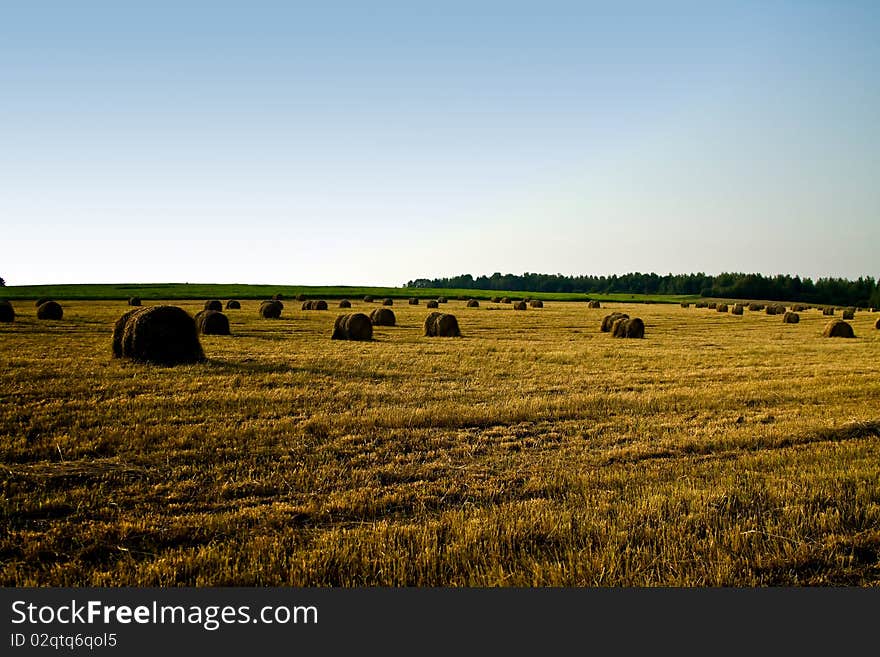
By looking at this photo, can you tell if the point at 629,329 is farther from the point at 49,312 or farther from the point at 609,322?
the point at 49,312

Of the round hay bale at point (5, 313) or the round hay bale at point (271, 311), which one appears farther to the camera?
the round hay bale at point (271, 311)

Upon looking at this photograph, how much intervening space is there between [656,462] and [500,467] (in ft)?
6.49

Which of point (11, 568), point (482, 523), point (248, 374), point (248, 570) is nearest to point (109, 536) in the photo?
point (11, 568)

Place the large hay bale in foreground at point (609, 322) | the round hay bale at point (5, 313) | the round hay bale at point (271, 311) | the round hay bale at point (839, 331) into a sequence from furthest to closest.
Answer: the round hay bale at point (271, 311) < the large hay bale in foreground at point (609, 322) < the round hay bale at point (839, 331) < the round hay bale at point (5, 313)

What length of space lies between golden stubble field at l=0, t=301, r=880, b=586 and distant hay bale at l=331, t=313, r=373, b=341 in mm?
9405

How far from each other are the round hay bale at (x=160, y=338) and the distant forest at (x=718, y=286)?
379 feet

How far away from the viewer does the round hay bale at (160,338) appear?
1606cm

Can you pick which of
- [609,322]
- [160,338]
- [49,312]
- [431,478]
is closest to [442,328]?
[609,322]

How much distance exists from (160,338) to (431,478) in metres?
11.6

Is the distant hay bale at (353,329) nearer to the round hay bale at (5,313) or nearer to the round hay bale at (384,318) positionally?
the round hay bale at (384,318)

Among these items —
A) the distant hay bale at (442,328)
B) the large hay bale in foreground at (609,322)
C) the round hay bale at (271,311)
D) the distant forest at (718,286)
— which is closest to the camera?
the distant hay bale at (442,328)

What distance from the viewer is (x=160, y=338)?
16062mm

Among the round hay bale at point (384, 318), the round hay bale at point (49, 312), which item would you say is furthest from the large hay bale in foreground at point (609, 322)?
the round hay bale at point (49, 312)

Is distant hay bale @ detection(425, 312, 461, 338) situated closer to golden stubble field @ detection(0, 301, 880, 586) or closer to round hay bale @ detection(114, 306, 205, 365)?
golden stubble field @ detection(0, 301, 880, 586)
